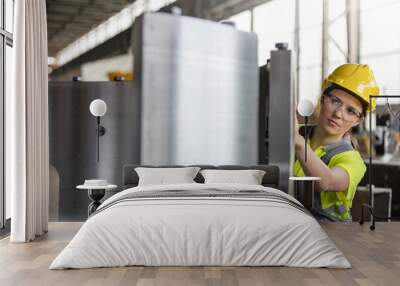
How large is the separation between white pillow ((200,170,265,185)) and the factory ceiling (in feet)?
7.30

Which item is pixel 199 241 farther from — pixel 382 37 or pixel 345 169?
pixel 382 37

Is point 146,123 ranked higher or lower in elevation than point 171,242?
higher

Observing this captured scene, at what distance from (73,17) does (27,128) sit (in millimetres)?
1806

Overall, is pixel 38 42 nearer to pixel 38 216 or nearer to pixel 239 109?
pixel 38 216

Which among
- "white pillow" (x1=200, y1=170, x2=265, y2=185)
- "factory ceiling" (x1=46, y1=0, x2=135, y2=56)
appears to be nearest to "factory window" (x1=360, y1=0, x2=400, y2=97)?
"white pillow" (x1=200, y1=170, x2=265, y2=185)

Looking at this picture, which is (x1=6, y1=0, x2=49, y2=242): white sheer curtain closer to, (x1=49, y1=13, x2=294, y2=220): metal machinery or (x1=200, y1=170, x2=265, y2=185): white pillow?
(x1=49, y1=13, x2=294, y2=220): metal machinery

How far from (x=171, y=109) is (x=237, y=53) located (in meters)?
1.04

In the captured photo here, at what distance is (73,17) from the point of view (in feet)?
22.5

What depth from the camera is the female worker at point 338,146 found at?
698cm

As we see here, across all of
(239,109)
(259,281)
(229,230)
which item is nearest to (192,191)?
(229,230)

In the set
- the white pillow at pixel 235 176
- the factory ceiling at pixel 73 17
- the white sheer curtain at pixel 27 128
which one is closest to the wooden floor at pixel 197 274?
the white sheer curtain at pixel 27 128

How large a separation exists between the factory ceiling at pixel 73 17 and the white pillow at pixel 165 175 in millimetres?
1761

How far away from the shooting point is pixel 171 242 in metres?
4.41

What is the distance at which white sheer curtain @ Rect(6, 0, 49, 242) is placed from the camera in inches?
220
